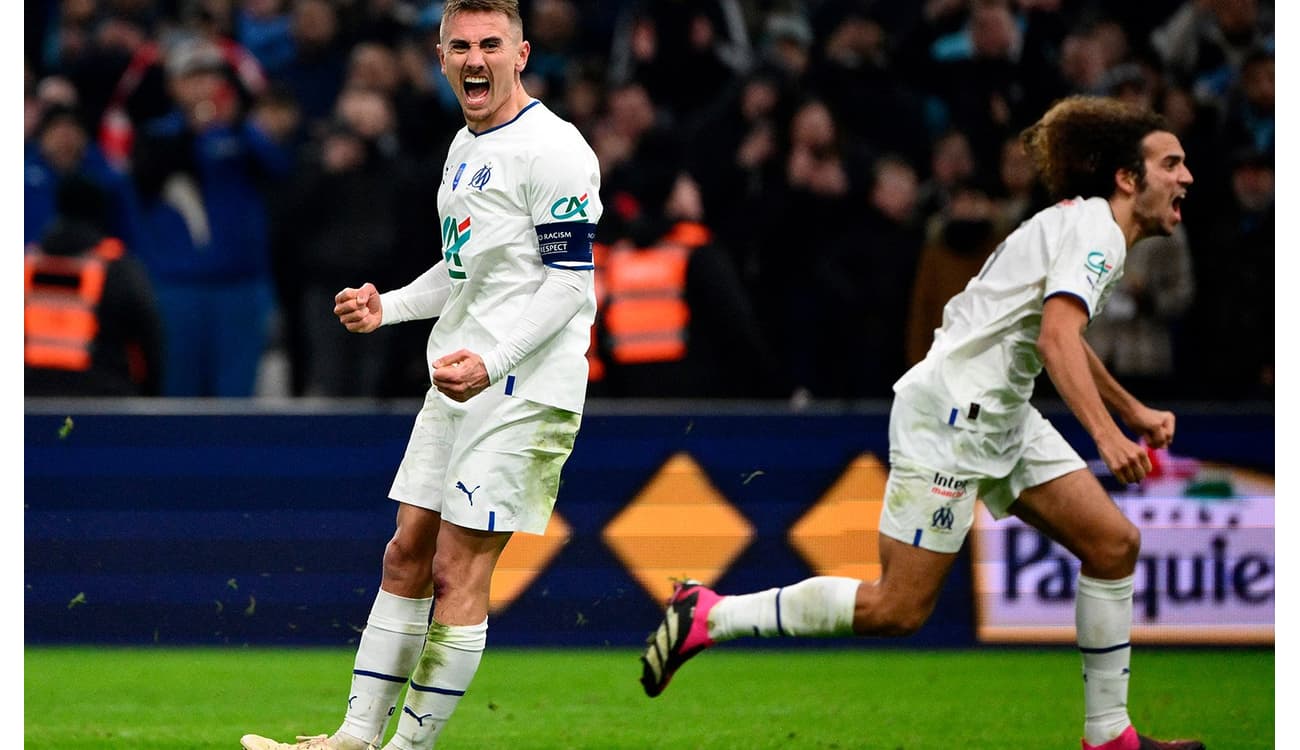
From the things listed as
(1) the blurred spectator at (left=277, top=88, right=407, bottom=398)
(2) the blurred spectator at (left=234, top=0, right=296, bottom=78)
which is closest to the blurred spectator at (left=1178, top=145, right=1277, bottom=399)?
(1) the blurred spectator at (left=277, top=88, right=407, bottom=398)

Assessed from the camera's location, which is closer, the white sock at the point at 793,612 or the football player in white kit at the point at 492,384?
the football player in white kit at the point at 492,384

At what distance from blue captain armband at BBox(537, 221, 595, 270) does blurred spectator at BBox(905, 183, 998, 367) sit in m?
4.53

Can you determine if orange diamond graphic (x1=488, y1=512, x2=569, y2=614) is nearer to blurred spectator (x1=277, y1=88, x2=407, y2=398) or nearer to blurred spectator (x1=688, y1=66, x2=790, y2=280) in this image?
blurred spectator (x1=277, y1=88, x2=407, y2=398)

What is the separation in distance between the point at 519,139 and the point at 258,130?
6.44m

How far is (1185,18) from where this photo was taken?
1076 cm

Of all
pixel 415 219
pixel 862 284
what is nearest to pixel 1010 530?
pixel 862 284

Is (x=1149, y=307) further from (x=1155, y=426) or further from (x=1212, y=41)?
(x=1155, y=426)

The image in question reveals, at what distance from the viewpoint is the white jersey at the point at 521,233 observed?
16.6ft

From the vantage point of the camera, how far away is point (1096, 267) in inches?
217

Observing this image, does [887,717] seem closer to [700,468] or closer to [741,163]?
[700,468]

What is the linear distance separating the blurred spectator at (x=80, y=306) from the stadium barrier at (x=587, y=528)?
548 millimetres

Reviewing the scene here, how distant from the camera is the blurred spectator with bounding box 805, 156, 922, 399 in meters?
10.0

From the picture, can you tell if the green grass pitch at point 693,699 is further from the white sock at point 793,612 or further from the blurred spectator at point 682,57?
the blurred spectator at point 682,57

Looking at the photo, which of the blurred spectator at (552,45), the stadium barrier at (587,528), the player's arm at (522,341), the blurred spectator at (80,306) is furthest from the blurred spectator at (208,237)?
the player's arm at (522,341)
